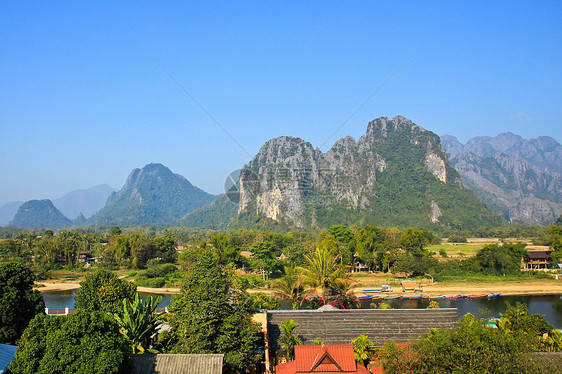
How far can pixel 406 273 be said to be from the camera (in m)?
39.6

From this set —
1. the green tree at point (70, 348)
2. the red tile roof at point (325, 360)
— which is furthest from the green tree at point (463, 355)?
the green tree at point (70, 348)

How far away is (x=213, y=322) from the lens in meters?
12.9

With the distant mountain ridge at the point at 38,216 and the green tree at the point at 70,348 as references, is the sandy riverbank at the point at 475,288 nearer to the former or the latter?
the green tree at the point at 70,348

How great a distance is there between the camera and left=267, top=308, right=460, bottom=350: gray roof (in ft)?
48.1

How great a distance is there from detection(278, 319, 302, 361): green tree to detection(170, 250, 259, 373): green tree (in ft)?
3.22

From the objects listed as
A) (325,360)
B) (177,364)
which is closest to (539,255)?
(325,360)

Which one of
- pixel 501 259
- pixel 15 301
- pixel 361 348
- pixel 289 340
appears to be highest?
pixel 15 301

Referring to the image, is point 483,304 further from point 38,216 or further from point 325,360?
point 38,216

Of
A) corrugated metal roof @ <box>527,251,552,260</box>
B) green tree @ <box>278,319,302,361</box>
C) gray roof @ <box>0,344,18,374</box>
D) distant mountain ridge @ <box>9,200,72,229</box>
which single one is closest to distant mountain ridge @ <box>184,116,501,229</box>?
corrugated metal roof @ <box>527,251,552,260</box>

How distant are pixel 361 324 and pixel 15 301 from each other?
1185 centimetres

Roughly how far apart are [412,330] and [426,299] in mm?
16692

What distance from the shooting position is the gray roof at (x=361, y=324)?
1466 cm

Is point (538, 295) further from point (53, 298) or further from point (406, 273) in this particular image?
point (53, 298)

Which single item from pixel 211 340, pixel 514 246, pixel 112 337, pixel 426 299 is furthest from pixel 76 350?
pixel 514 246
